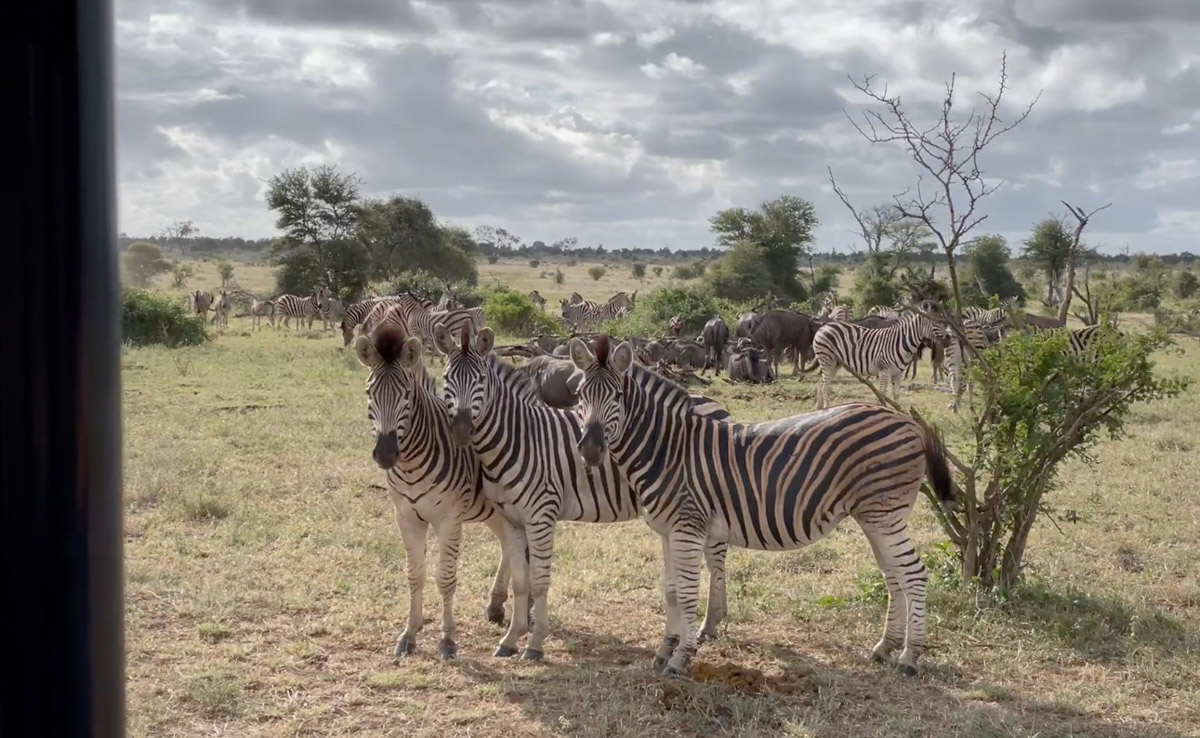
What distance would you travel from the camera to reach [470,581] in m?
8.37

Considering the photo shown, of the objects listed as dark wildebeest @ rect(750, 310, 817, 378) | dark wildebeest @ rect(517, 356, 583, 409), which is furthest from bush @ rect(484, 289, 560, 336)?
dark wildebeest @ rect(517, 356, 583, 409)

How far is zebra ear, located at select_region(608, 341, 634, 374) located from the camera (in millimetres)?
6434

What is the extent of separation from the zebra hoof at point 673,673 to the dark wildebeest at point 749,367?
15.4 metres

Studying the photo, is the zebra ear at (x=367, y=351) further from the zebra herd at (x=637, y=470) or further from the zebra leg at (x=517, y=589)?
the zebra leg at (x=517, y=589)

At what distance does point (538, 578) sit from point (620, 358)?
4.88ft

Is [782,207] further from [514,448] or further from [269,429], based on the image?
[514,448]

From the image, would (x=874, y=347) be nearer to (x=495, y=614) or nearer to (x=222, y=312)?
(x=495, y=614)

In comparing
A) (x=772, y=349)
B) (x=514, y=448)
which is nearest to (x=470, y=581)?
(x=514, y=448)

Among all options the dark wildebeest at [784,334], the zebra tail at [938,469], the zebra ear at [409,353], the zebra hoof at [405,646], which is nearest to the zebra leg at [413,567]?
the zebra hoof at [405,646]

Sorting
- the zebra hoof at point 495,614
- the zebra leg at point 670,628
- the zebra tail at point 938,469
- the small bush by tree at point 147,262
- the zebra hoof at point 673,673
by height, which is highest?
the small bush by tree at point 147,262

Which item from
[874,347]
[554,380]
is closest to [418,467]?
[554,380]

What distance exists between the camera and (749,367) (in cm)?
2152

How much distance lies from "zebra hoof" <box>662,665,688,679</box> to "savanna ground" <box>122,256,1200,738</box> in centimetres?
11

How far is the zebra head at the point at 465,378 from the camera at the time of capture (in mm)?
6516
